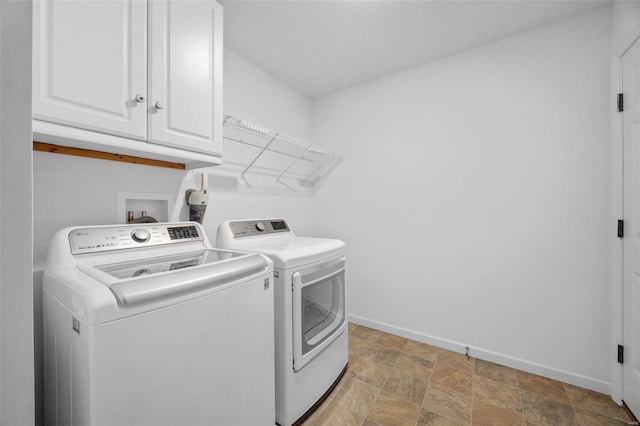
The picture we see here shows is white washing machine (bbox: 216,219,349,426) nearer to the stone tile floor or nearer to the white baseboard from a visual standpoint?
the stone tile floor

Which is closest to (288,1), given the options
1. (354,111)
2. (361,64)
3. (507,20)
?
(361,64)

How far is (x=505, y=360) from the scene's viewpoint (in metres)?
2.01

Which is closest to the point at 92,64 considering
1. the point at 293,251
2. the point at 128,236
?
the point at 128,236

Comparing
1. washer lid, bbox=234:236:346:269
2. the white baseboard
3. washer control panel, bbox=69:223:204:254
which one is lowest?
the white baseboard

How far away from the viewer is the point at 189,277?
920 millimetres

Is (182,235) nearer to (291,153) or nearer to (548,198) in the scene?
(291,153)

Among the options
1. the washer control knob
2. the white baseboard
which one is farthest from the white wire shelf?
the white baseboard

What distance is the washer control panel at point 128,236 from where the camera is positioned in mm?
1132

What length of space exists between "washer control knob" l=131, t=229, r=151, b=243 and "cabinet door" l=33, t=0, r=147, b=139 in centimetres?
48

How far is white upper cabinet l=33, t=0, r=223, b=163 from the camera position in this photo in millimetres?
950

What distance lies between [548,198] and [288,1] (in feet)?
7.40

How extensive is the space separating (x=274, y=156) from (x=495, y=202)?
6.49 ft

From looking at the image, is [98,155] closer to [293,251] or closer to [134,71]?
[134,71]

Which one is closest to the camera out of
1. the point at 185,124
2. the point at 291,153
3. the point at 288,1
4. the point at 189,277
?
the point at 189,277
